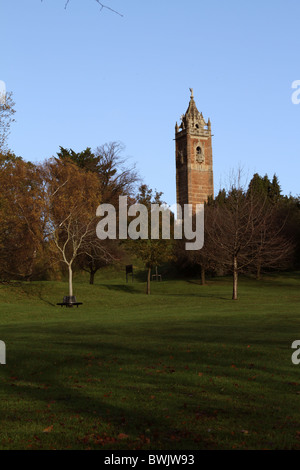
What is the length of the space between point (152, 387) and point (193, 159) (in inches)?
3756

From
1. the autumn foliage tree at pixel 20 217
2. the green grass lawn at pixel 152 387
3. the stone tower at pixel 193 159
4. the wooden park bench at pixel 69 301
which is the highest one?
the stone tower at pixel 193 159

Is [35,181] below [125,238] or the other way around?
the other way around

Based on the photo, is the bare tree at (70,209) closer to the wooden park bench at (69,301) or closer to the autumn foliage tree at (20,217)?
the autumn foliage tree at (20,217)

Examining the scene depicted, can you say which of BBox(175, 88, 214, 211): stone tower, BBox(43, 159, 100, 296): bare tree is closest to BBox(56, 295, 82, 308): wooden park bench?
BBox(43, 159, 100, 296): bare tree

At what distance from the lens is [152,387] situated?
10.2 m

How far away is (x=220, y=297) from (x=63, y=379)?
3127cm

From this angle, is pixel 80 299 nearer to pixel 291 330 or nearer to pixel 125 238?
pixel 125 238

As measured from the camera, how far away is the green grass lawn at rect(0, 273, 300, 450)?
7.45 metres

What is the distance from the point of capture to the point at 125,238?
48.7 meters

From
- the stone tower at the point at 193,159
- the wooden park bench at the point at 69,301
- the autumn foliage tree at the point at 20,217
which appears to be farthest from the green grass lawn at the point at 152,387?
the stone tower at the point at 193,159

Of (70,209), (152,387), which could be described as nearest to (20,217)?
(70,209)

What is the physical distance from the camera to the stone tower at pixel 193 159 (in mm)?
101250

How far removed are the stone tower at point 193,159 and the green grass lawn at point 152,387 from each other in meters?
81.6
